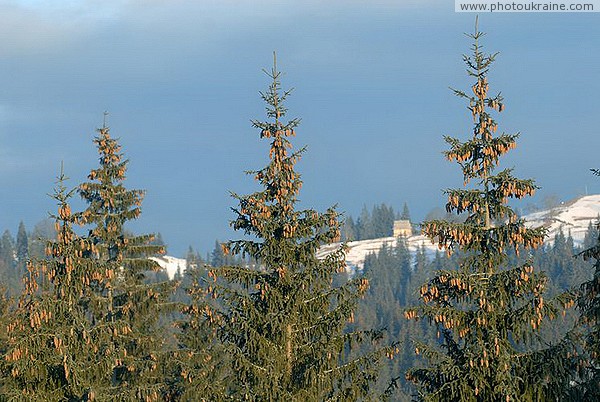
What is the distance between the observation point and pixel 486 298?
83.0 ft

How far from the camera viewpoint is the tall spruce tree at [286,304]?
2702 centimetres

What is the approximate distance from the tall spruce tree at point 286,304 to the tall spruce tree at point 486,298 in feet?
7.15

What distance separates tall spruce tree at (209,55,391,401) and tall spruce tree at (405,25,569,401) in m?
2.18

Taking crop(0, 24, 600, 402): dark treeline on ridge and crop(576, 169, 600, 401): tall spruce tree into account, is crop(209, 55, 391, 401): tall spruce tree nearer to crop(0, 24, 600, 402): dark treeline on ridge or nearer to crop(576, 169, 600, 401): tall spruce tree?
crop(0, 24, 600, 402): dark treeline on ridge

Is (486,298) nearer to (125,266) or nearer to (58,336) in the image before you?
(58,336)

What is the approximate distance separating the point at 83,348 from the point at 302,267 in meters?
6.37

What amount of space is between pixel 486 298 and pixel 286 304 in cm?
562

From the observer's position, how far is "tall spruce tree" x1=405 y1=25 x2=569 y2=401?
2503 cm

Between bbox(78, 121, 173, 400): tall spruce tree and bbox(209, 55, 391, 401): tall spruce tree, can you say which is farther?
bbox(78, 121, 173, 400): tall spruce tree

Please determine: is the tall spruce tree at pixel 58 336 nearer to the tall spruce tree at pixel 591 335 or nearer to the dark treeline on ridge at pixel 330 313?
the dark treeline on ridge at pixel 330 313

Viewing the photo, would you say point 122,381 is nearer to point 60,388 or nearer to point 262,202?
point 60,388

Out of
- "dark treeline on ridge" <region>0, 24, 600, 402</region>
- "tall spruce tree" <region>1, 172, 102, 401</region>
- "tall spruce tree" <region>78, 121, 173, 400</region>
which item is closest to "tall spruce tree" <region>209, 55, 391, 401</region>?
"dark treeline on ridge" <region>0, 24, 600, 402</region>

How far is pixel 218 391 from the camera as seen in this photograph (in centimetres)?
2703

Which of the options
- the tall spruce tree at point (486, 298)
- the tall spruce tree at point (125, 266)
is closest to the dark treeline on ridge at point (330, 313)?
the tall spruce tree at point (486, 298)
